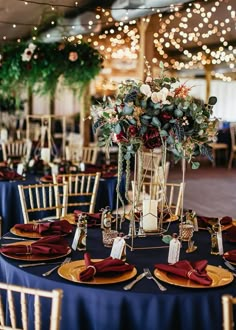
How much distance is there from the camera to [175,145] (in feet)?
9.14

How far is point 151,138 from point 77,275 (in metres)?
0.85

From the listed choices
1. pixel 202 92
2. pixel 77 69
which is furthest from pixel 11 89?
pixel 202 92

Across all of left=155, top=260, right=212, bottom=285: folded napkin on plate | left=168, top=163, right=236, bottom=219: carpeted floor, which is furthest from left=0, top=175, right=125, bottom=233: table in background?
left=168, top=163, right=236, bottom=219: carpeted floor

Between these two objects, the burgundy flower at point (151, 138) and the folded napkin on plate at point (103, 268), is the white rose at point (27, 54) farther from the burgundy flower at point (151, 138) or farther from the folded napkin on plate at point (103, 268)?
the folded napkin on plate at point (103, 268)

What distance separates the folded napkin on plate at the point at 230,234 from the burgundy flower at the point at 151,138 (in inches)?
28.7

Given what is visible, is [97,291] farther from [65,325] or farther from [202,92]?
[202,92]

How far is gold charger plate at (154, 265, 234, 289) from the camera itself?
2285 millimetres

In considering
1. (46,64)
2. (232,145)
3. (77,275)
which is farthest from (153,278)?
(232,145)

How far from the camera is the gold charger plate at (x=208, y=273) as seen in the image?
229 cm

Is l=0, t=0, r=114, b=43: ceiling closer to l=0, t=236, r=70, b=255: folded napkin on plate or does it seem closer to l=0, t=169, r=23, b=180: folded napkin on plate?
l=0, t=169, r=23, b=180: folded napkin on plate

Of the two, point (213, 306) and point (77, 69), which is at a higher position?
point (77, 69)

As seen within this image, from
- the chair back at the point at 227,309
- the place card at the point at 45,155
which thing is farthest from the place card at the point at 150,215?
the place card at the point at 45,155

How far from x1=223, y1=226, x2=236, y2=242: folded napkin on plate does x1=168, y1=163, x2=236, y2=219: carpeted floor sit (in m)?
3.54

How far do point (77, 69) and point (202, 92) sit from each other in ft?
42.4
